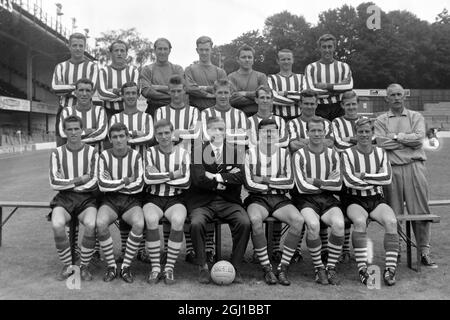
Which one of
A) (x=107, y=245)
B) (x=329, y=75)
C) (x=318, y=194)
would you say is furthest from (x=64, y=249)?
(x=329, y=75)

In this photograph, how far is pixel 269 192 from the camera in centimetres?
518

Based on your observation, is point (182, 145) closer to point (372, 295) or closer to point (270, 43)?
point (372, 295)

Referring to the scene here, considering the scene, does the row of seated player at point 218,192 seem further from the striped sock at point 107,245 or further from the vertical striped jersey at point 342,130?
the vertical striped jersey at point 342,130

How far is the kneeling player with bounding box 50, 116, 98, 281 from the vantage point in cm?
488

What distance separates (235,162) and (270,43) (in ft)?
200

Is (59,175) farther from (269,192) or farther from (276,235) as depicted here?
(276,235)

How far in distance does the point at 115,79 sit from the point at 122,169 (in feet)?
5.49

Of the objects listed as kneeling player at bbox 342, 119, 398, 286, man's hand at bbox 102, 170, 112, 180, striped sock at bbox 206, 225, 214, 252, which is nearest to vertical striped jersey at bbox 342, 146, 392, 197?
kneeling player at bbox 342, 119, 398, 286

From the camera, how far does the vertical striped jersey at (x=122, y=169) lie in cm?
507

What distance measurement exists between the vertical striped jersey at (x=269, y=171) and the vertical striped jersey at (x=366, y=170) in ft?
2.10

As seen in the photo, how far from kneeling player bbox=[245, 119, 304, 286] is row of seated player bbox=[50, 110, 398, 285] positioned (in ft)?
0.04

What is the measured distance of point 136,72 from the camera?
20.7 ft

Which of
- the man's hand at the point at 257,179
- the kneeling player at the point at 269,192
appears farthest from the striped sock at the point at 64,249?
the man's hand at the point at 257,179
